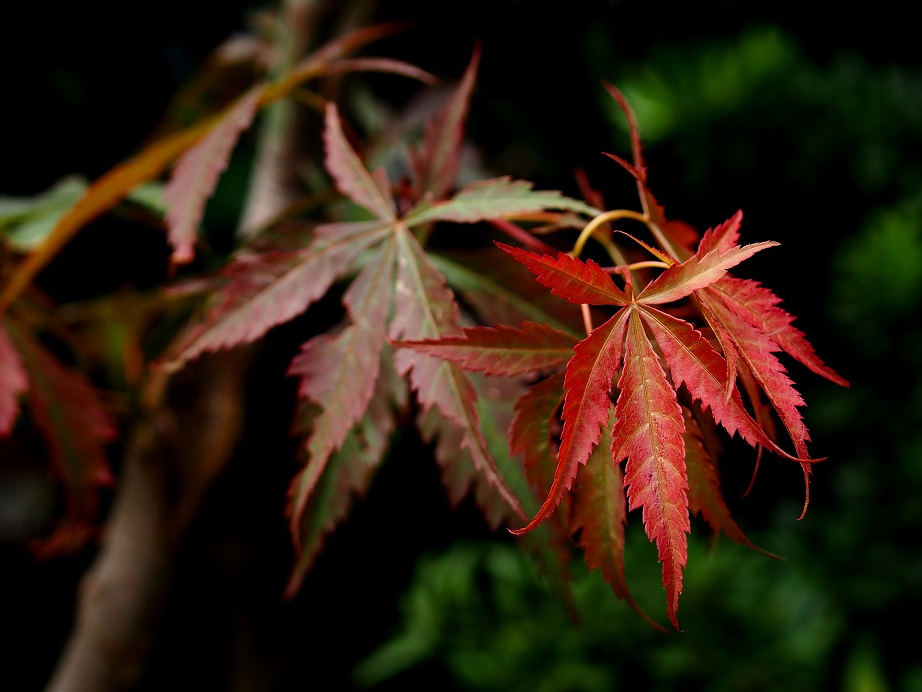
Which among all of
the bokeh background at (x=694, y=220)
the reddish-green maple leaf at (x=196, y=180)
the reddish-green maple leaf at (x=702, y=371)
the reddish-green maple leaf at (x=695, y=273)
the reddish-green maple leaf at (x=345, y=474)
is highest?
the reddish-green maple leaf at (x=196, y=180)

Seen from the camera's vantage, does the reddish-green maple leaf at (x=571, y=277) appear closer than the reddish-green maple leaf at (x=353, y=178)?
Yes

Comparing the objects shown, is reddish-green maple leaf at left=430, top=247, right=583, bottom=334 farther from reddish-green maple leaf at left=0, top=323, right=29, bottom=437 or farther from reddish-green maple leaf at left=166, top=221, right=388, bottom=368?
reddish-green maple leaf at left=0, top=323, right=29, bottom=437

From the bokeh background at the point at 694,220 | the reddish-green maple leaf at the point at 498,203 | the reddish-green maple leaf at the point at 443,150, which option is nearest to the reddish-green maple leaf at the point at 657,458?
the reddish-green maple leaf at the point at 498,203

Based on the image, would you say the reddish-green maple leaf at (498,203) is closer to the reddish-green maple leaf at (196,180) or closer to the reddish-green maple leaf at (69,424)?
the reddish-green maple leaf at (196,180)

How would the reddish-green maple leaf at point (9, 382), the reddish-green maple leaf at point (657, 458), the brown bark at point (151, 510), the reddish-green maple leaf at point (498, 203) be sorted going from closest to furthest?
the reddish-green maple leaf at point (657, 458) → the reddish-green maple leaf at point (498, 203) → the reddish-green maple leaf at point (9, 382) → the brown bark at point (151, 510)

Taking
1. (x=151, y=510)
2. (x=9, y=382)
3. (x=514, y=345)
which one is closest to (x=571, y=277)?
(x=514, y=345)

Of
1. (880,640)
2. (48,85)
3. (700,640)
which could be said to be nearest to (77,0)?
→ (48,85)

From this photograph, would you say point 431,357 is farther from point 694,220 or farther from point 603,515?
point 694,220
